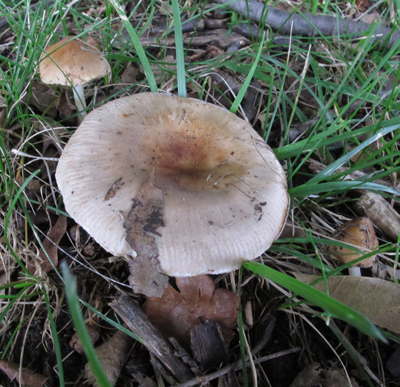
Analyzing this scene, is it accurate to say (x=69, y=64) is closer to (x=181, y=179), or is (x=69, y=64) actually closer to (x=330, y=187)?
(x=181, y=179)

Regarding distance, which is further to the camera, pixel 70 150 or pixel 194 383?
pixel 70 150

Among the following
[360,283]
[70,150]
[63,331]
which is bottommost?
[63,331]

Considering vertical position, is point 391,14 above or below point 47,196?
above

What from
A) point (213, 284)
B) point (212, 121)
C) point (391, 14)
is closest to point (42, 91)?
point (212, 121)

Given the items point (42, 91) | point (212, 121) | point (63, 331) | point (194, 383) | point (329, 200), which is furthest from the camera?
point (42, 91)

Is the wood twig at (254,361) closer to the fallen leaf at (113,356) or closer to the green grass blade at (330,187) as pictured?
the fallen leaf at (113,356)

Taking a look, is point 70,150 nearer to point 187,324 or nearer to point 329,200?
point 187,324

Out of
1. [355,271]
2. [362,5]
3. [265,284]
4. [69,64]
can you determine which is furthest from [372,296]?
[362,5]
